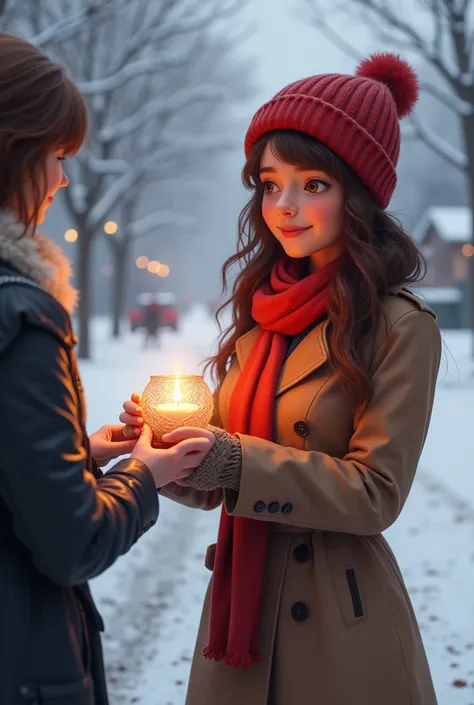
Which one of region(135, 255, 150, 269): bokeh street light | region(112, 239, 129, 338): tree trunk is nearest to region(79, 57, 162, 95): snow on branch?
region(112, 239, 129, 338): tree trunk

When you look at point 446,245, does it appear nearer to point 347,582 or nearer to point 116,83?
point 116,83

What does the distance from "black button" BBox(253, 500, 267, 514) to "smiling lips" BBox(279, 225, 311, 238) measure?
88 centimetres

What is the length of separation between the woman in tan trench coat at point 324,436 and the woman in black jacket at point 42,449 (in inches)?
18.4

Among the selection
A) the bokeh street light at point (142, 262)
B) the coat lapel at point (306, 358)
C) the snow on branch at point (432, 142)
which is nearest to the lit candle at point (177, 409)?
the coat lapel at point (306, 358)

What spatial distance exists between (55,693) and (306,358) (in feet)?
3.99

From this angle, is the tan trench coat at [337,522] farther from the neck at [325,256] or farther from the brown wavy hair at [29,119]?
the brown wavy hair at [29,119]

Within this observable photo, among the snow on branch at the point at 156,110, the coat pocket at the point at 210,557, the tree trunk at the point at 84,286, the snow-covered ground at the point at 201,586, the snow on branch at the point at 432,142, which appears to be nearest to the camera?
the coat pocket at the point at 210,557

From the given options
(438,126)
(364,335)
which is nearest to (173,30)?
(364,335)

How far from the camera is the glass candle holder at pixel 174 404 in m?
2.05

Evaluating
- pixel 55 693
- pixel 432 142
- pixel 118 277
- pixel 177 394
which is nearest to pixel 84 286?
pixel 432 142

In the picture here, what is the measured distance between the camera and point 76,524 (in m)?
1.56

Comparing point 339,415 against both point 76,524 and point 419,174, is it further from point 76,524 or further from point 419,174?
point 419,174

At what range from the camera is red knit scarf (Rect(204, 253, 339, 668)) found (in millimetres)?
2316

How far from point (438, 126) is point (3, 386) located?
162ft
